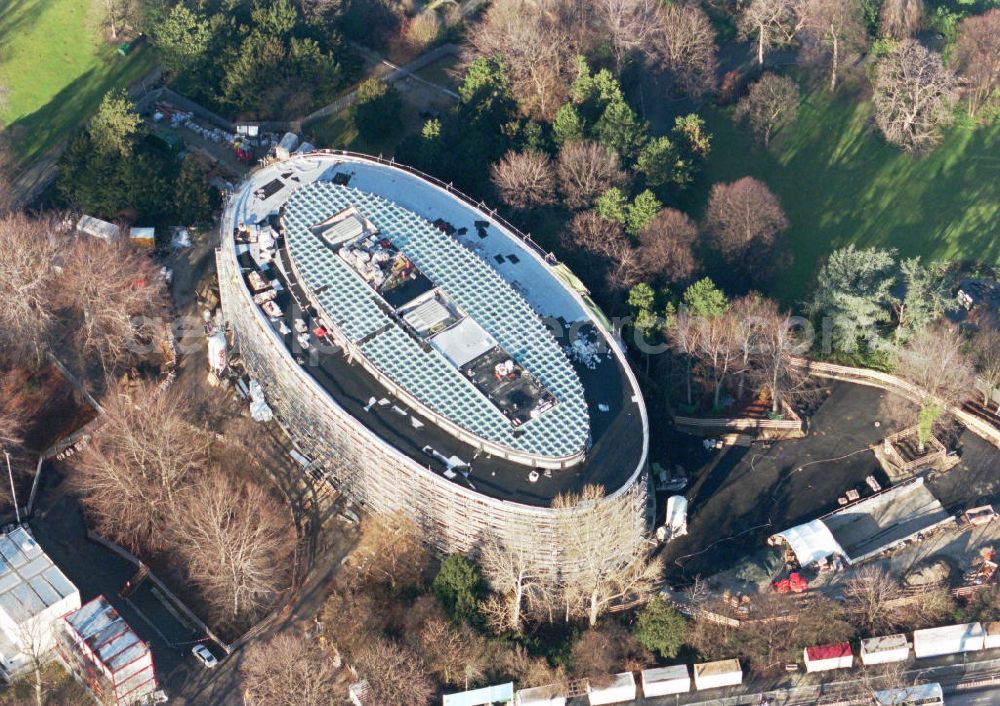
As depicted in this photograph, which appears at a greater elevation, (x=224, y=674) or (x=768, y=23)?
(x=768, y=23)

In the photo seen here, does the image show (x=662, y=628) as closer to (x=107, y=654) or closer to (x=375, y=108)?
(x=107, y=654)

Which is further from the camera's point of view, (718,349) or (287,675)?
(718,349)

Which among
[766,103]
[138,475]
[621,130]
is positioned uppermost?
[138,475]

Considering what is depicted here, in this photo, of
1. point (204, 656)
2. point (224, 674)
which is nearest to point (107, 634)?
point (204, 656)

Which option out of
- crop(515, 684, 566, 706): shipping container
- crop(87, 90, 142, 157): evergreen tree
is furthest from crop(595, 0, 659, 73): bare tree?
crop(515, 684, 566, 706): shipping container

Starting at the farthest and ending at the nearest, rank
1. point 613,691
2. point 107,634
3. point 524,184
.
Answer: point 524,184 < point 613,691 < point 107,634

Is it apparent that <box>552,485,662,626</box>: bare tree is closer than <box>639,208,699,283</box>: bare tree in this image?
Yes

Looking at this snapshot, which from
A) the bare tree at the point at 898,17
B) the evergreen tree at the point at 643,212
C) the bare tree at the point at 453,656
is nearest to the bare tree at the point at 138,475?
the bare tree at the point at 453,656

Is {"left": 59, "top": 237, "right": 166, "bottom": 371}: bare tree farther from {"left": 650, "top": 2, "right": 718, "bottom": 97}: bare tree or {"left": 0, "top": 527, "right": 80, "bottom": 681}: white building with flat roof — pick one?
{"left": 650, "top": 2, "right": 718, "bottom": 97}: bare tree
